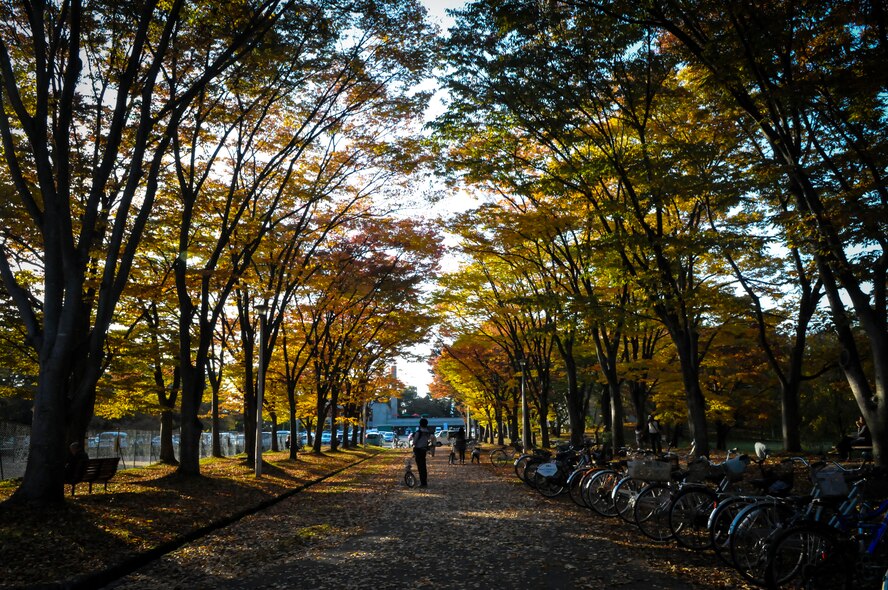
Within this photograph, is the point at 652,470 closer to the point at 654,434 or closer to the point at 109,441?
the point at 654,434

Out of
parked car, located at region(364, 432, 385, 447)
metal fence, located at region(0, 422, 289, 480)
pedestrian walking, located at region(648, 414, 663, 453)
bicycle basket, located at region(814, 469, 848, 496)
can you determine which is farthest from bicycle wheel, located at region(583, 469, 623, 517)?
parked car, located at region(364, 432, 385, 447)

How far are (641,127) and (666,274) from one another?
2.98 meters

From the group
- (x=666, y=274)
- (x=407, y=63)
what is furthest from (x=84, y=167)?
(x=666, y=274)

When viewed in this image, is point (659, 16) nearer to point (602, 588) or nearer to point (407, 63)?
point (407, 63)

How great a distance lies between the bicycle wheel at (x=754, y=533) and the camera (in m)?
5.19

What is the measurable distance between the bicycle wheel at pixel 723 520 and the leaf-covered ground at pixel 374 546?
0.20 metres

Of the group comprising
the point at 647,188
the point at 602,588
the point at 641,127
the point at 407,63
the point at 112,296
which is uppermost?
the point at 407,63

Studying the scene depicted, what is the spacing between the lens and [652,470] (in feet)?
25.1

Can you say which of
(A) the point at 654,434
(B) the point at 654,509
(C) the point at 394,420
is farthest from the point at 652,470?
(C) the point at 394,420

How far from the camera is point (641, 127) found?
1171cm

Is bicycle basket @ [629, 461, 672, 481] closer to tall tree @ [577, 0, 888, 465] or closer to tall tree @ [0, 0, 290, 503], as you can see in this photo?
tall tree @ [577, 0, 888, 465]

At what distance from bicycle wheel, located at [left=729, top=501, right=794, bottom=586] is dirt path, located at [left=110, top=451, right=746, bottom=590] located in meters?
0.20

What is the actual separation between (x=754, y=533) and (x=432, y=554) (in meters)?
3.22

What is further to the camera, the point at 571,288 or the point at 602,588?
the point at 571,288
